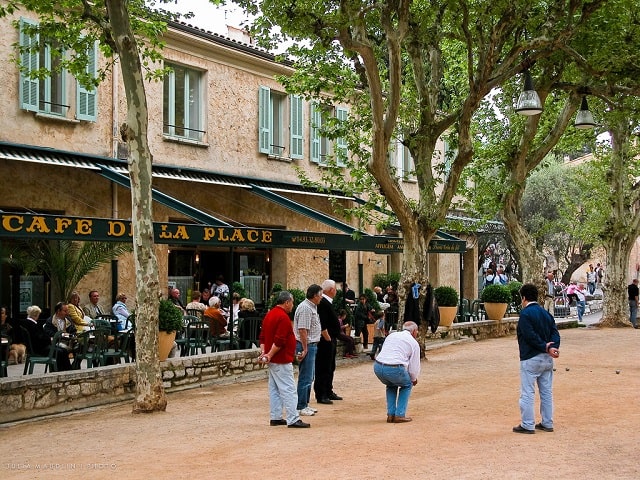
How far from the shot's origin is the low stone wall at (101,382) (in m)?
10.9

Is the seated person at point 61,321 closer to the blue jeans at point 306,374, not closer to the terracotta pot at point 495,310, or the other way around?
the blue jeans at point 306,374

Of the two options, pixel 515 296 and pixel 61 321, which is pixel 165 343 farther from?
pixel 515 296

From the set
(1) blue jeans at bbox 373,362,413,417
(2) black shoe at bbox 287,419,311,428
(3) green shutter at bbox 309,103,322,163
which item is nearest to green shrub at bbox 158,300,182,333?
(2) black shoe at bbox 287,419,311,428

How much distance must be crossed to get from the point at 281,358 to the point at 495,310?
14.9m

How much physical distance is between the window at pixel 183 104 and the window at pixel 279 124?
2.13 meters

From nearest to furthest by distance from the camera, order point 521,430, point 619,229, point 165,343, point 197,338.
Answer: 1. point 521,430
2. point 165,343
3. point 197,338
4. point 619,229

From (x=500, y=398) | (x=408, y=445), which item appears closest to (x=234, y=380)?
(x=500, y=398)

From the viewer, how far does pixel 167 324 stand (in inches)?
517

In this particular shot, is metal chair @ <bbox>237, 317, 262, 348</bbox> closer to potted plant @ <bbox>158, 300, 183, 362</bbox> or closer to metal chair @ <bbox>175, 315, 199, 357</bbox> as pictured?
metal chair @ <bbox>175, 315, 199, 357</bbox>

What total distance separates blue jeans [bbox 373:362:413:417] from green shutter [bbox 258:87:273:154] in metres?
13.1

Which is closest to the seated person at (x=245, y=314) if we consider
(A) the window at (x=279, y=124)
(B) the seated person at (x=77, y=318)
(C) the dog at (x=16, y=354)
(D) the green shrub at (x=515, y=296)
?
(B) the seated person at (x=77, y=318)

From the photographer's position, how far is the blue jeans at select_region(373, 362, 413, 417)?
9.59 meters

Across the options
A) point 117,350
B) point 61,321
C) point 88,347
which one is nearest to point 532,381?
point 117,350

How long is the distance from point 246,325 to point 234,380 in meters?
1.25
